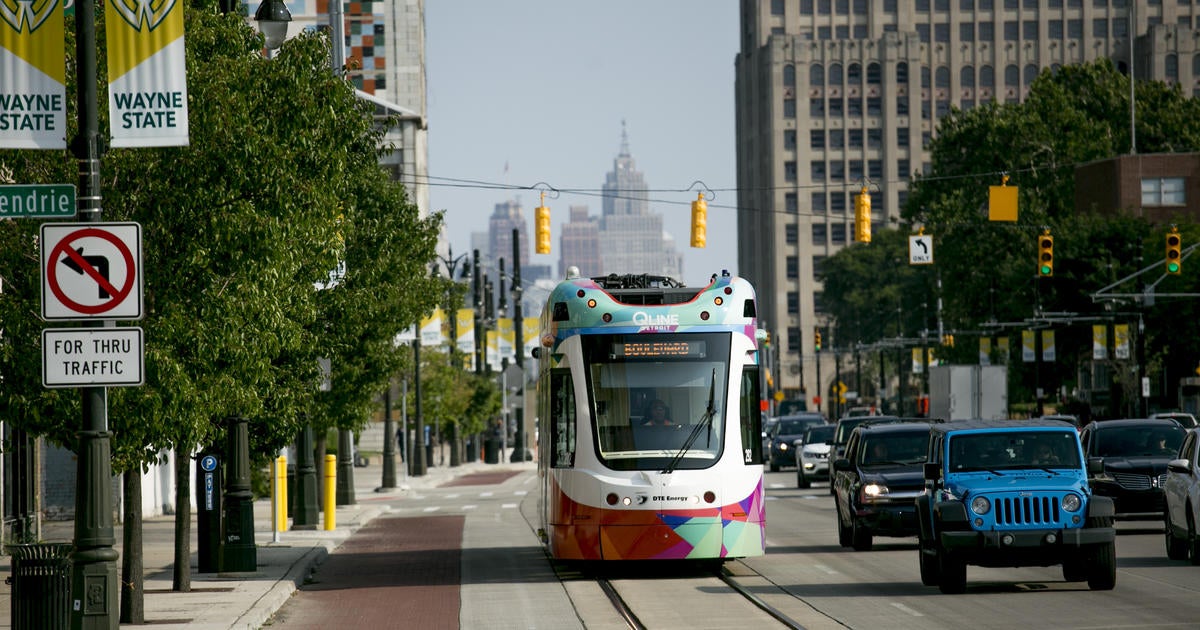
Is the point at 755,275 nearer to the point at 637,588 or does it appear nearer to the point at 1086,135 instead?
the point at 1086,135

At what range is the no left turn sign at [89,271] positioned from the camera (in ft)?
43.9

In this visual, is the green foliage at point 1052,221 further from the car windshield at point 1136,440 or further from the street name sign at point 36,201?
the street name sign at point 36,201

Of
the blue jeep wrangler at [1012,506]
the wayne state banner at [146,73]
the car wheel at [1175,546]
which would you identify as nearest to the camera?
the wayne state banner at [146,73]

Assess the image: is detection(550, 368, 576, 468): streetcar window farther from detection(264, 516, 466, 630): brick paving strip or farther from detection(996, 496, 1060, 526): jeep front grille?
detection(996, 496, 1060, 526): jeep front grille

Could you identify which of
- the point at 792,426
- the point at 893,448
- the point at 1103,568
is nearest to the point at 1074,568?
the point at 1103,568

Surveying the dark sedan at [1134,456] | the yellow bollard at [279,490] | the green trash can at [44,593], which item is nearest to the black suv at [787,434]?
the yellow bollard at [279,490]

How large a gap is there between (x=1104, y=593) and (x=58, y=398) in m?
10.3

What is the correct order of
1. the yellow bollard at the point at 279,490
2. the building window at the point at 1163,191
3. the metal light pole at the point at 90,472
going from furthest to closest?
the building window at the point at 1163,191
the yellow bollard at the point at 279,490
the metal light pole at the point at 90,472

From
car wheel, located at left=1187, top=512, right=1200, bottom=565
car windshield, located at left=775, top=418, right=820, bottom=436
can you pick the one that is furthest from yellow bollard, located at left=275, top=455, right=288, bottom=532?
car windshield, located at left=775, top=418, right=820, bottom=436

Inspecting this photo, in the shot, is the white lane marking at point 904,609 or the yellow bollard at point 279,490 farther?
the yellow bollard at point 279,490

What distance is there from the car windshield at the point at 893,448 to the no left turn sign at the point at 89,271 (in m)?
15.3

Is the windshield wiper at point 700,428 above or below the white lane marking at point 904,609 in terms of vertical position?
above

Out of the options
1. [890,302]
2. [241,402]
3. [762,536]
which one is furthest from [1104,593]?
[890,302]

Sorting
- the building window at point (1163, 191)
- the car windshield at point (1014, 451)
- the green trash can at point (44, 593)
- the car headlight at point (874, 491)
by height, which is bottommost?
the car headlight at point (874, 491)
